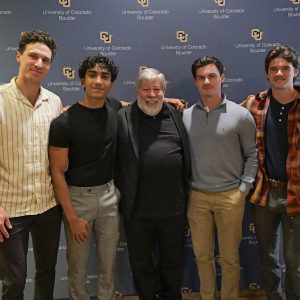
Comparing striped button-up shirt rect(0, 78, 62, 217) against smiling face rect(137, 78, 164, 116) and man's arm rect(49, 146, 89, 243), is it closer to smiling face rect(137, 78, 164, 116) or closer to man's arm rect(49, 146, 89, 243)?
man's arm rect(49, 146, 89, 243)

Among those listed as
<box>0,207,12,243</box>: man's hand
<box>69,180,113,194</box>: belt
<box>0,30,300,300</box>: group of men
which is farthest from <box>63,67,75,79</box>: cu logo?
<box>0,207,12,243</box>: man's hand

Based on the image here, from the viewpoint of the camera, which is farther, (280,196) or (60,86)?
(60,86)

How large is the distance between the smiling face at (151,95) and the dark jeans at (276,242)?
3.04ft

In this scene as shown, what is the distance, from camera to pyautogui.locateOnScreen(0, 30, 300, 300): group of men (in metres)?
1.98

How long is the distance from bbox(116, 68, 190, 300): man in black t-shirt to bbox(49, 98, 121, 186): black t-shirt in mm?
110

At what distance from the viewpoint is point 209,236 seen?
2418 millimetres

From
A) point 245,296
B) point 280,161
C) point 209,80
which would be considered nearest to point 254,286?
point 245,296

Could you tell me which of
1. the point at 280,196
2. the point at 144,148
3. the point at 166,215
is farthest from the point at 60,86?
the point at 280,196

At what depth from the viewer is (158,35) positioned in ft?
8.66

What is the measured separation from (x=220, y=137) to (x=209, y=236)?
0.70 metres

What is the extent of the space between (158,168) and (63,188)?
60 cm

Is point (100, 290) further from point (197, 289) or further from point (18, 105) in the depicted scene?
point (18, 105)

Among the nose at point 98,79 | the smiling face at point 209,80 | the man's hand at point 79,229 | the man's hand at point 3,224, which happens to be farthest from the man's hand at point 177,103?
the man's hand at point 3,224

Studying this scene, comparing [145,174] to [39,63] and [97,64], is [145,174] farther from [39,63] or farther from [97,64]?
[39,63]
